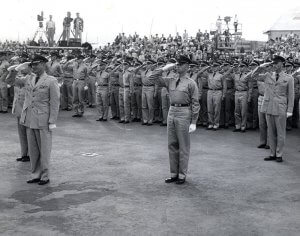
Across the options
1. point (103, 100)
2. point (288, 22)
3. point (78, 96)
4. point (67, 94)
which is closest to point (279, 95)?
point (103, 100)

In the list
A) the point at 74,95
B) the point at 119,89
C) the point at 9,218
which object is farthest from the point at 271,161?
the point at 74,95

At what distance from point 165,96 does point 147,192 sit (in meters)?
7.30

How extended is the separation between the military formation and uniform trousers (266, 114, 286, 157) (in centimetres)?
2

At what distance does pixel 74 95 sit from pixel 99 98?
1.41 meters

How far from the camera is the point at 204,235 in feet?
18.3

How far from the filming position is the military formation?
25.7 feet

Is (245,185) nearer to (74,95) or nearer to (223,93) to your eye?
(223,93)

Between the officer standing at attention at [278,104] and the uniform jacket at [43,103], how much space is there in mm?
4500

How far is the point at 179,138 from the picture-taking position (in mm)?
7961

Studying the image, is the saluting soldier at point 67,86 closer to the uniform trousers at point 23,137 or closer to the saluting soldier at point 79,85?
the saluting soldier at point 79,85

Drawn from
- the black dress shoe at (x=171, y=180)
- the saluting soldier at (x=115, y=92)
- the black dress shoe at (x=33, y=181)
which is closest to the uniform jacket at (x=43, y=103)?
the black dress shoe at (x=33, y=181)

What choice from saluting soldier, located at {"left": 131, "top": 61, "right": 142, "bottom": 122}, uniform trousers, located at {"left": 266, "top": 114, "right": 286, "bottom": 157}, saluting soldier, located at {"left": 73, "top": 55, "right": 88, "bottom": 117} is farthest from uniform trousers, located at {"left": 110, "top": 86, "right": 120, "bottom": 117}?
uniform trousers, located at {"left": 266, "top": 114, "right": 286, "bottom": 157}

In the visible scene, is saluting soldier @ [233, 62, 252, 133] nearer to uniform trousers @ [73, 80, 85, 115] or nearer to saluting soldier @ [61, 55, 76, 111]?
uniform trousers @ [73, 80, 85, 115]

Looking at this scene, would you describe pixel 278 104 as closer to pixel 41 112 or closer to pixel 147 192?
pixel 147 192
